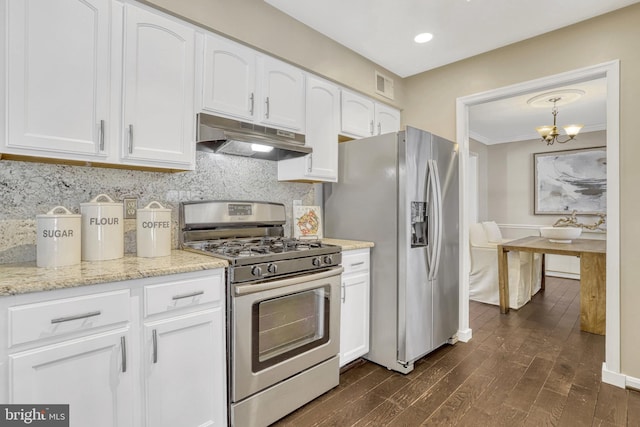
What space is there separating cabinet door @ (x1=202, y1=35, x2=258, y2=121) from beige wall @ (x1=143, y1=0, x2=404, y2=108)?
84mm

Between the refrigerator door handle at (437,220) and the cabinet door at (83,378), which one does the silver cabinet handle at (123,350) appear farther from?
the refrigerator door handle at (437,220)

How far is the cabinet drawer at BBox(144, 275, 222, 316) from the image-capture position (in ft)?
4.74

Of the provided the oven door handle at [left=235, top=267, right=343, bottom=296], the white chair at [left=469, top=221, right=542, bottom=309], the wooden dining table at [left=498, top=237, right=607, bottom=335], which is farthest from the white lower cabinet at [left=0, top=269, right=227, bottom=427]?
the white chair at [left=469, top=221, right=542, bottom=309]

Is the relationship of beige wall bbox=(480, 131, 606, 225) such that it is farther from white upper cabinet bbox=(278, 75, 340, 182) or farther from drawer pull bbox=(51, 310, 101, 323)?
drawer pull bbox=(51, 310, 101, 323)

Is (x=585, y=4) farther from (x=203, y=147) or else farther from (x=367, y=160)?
(x=203, y=147)

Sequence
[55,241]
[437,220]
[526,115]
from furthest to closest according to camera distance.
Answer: [526,115]
[437,220]
[55,241]

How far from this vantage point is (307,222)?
2.79m

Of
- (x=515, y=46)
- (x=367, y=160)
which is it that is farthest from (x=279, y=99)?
(x=515, y=46)

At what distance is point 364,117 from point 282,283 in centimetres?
188

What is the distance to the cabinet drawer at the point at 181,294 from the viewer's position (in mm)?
1445

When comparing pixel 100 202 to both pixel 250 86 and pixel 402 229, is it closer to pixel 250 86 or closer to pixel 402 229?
pixel 250 86

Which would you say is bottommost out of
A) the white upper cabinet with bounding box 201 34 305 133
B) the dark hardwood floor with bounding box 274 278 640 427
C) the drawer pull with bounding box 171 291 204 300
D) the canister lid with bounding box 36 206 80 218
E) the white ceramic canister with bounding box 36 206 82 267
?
the dark hardwood floor with bounding box 274 278 640 427

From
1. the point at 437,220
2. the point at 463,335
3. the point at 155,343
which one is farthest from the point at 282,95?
the point at 463,335

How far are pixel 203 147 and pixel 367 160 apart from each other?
48.2 inches
